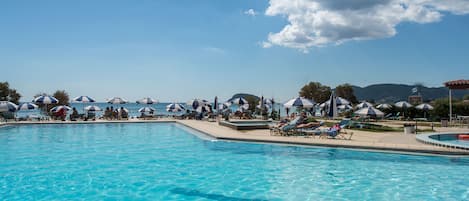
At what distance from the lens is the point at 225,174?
9430 mm

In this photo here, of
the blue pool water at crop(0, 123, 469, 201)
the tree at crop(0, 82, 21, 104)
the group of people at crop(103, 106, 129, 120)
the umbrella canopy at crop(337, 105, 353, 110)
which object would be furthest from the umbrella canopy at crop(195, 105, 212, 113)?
the tree at crop(0, 82, 21, 104)

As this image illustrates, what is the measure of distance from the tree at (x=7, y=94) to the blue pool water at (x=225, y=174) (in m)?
22.5

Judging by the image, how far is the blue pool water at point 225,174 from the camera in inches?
301

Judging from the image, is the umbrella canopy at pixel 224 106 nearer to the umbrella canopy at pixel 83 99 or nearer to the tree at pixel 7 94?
the umbrella canopy at pixel 83 99

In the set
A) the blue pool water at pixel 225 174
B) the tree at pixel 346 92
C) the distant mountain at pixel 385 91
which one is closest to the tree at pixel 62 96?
the blue pool water at pixel 225 174

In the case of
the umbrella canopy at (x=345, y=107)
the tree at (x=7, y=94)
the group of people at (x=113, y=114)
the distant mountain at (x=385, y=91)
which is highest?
the distant mountain at (x=385, y=91)

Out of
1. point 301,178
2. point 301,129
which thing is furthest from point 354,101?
point 301,178

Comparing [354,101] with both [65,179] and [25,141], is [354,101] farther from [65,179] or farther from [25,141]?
[65,179]

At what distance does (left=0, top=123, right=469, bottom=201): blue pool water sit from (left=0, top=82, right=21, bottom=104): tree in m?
22.5

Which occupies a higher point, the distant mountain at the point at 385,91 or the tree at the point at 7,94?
the distant mountain at the point at 385,91

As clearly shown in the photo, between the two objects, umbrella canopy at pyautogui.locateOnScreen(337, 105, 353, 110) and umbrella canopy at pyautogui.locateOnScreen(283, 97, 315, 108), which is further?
umbrella canopy at pyautogui.locateOnScreen(337, 105, 353, 110)

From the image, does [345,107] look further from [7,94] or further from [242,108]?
[7,94]

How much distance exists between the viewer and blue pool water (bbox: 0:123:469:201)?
7645 mm

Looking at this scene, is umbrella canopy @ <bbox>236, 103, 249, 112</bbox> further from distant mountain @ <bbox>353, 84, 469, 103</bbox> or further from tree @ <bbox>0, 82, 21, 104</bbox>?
distant mountain @ <bbox>353, 84, 469, 103</bbox>
